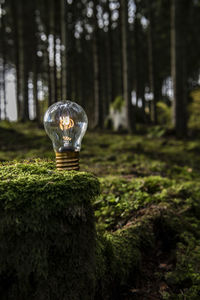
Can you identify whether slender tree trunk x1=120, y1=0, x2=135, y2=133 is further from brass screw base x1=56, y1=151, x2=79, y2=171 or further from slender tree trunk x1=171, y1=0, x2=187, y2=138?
brass screw base x1=56, y1=151, x2=79, y2=171

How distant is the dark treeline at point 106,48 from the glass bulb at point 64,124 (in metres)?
9.03

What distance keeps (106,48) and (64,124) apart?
18.3 metres

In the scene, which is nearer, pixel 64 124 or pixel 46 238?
pixel 46 238

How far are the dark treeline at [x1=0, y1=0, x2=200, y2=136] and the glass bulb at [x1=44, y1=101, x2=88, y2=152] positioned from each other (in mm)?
9032

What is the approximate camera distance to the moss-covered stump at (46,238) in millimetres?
1764


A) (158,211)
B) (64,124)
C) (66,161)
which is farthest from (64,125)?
(158,211)

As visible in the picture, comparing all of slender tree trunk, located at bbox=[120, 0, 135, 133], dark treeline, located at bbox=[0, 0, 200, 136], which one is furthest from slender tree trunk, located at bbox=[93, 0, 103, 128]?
slender tree trunk, located at bbox=[120, 0, 135, 133]

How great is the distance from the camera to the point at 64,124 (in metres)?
2.54

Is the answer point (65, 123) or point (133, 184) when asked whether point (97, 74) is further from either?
point (65, 123)

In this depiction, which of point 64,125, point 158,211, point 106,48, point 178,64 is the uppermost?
point 106,48

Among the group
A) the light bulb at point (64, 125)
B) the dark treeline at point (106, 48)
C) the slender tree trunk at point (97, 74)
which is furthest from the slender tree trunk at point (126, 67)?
the light bulb at point (64, 125)

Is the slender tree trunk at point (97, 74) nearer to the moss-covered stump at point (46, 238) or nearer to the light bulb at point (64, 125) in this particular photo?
the light bulb at point (64, 125)

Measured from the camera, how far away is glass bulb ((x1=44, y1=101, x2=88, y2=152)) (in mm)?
2539

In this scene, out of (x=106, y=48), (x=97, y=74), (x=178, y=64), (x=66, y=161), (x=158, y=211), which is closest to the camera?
(x=66, y=161)
